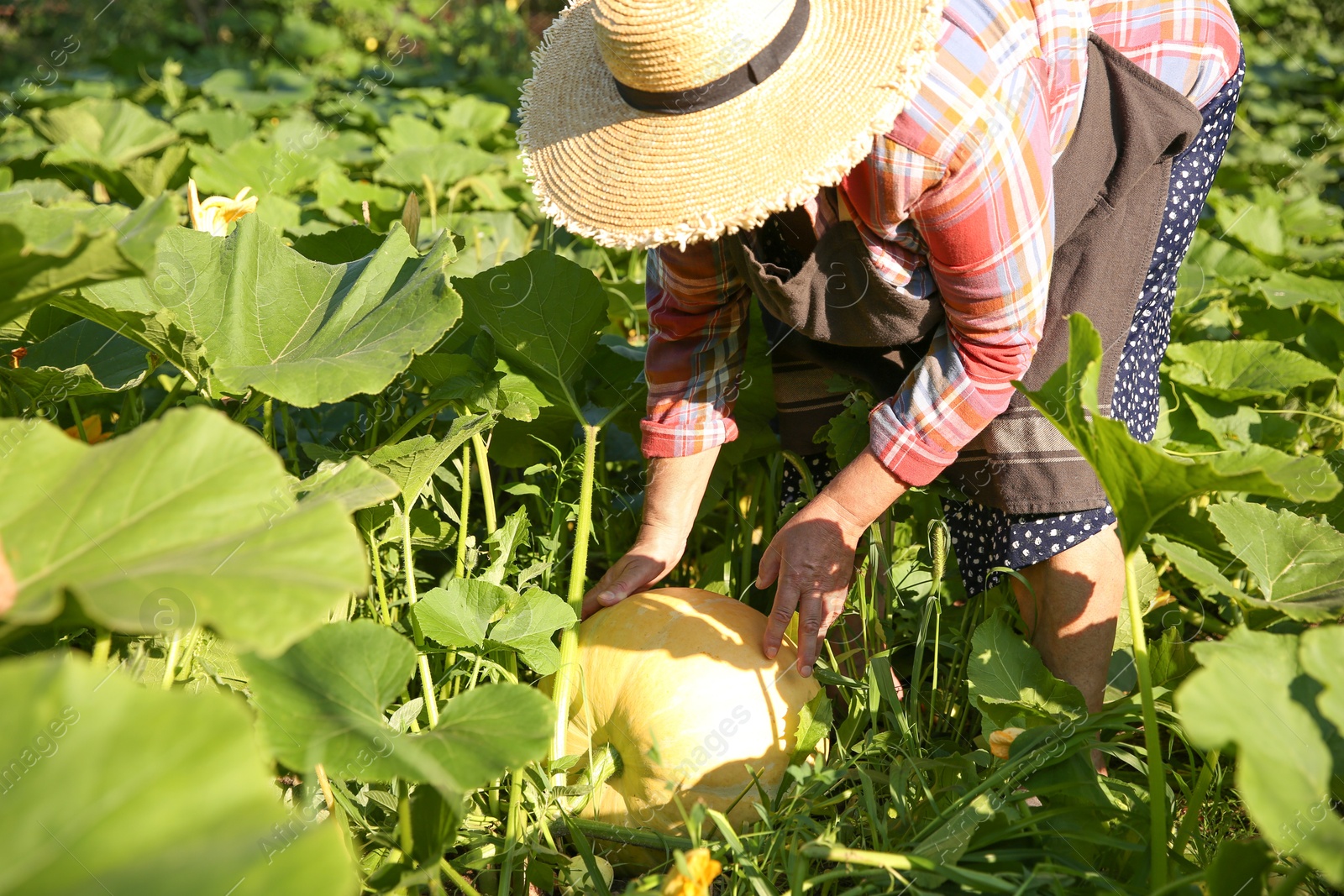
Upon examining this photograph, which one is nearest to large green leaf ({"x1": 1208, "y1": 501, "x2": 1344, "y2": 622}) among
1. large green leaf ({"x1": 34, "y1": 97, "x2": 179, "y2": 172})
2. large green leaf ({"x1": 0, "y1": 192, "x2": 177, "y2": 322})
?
large green leaf ({"x1": 0, "y1": 192, "x2": 177, "y2": 322})

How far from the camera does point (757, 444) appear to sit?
1887mm

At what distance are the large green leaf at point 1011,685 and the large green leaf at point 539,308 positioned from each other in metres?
0.69

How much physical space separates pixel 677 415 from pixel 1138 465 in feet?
2.59

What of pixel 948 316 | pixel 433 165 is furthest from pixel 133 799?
pixel 433 165

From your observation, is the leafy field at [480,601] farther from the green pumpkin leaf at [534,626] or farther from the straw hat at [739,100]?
the straw hat at [739,100]

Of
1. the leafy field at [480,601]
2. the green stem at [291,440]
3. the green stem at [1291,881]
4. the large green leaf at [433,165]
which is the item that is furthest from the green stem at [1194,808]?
the large green leaf at [433,165]

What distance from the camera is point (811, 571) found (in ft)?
4.63

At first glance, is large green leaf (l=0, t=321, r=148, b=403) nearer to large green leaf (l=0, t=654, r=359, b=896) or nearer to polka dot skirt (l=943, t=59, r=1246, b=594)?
large green leaf (l=0, t=654, r=359, b=896)

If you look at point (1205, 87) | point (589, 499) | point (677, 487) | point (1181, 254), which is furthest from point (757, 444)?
point (1205, 87)

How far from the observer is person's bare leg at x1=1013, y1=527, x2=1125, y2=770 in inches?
59.2

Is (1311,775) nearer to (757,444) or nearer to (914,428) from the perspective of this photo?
(914,428)

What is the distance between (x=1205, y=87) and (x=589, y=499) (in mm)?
1083

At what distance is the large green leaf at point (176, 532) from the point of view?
29.4 inches

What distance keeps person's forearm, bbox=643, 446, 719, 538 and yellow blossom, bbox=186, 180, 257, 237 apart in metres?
0.72
